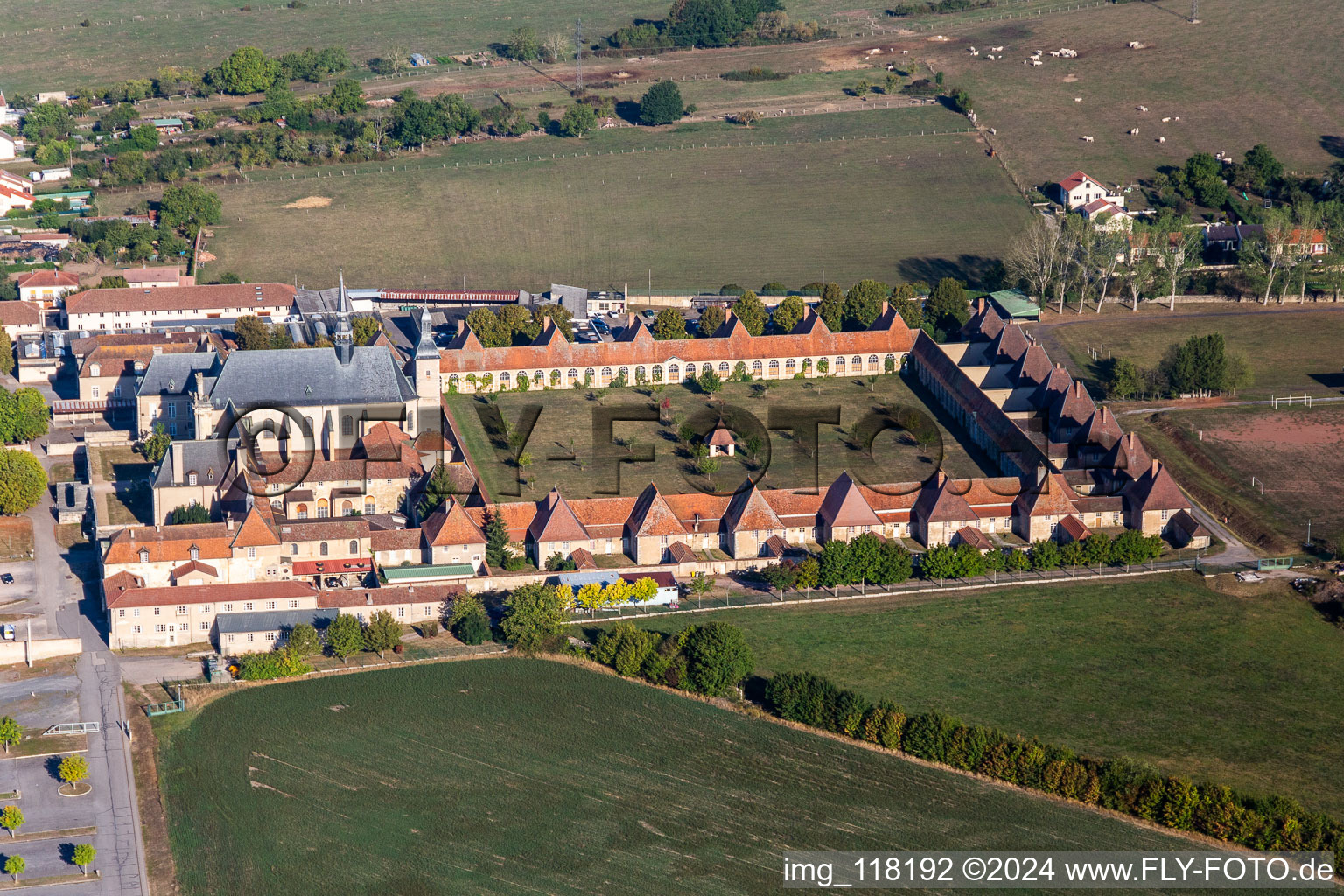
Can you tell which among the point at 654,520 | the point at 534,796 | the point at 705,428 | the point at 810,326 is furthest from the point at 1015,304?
the point at 534,796

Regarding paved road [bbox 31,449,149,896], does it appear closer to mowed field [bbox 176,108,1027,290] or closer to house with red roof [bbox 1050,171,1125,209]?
mowed field [bbox 176,108,1027,290]

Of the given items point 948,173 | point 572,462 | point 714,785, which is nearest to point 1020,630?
point 714,785

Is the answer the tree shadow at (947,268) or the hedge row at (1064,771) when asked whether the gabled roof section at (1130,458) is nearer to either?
the hedge row at (1064,771)

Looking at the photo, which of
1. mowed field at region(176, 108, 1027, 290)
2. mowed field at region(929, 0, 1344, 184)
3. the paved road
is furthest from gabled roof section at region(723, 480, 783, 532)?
mowed field at region(929, 0, 1344, 184)

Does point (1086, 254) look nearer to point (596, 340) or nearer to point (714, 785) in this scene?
point (596, 340)

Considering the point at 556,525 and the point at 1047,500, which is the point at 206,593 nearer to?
→ the point at 556,525

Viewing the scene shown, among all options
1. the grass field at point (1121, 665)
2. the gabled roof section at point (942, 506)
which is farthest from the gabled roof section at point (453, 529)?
the gabled roof section at point (942, 506)
